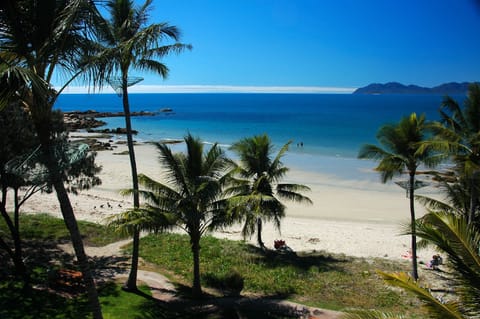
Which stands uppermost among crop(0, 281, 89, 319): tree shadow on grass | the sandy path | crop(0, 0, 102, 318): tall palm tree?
crop(0, 0, 102, 318): tall palm tree

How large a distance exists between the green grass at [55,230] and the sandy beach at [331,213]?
2.44m

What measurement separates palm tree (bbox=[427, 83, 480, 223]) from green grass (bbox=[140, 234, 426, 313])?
12.5 feet

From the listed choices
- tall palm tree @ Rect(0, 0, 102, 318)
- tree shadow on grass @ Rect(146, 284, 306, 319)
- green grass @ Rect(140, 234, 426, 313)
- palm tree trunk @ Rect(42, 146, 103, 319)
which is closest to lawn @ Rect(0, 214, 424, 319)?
green grass @ Rect(140, 234, 426, 313)

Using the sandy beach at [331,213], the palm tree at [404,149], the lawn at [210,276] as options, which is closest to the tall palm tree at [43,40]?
the lawn at [210,276]

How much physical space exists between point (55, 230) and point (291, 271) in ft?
32.3

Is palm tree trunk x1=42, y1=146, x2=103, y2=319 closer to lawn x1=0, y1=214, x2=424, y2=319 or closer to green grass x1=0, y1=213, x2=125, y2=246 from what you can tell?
lawn x1=0, y1=214, x2=424, y2=319

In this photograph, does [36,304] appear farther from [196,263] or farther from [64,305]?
[196,263]

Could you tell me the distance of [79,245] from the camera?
21.3 feet

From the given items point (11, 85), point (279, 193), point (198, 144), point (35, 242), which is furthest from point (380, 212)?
point (11, 85)

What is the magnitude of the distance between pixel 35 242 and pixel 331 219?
15.6 metres

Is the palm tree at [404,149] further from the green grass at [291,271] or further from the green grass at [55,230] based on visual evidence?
the green grass at [55,230]

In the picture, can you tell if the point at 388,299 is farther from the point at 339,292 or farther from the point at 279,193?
the point at 279,193

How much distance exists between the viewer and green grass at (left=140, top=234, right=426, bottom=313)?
11.5 meters

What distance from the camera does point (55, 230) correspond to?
16.1 metres
